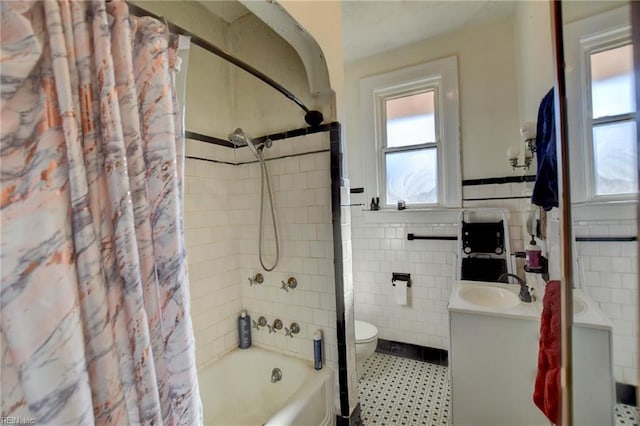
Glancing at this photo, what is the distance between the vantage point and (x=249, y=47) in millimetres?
1872

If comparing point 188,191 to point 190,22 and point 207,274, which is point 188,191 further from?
point 190,22

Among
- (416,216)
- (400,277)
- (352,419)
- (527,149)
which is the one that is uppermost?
(527,149)

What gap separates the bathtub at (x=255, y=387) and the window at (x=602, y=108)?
1.45 m

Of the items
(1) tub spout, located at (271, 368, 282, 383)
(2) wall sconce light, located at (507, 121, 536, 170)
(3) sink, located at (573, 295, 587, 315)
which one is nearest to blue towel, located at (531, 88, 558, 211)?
(2) wall sconce light, located at (507, 121, 536, 170)

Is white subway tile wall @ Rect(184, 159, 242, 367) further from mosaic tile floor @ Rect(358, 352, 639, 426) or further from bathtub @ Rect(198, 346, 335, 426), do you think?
mosaic tile floor @ Rect(358, 352, 639, 426)

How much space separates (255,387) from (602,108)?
2.07 meters

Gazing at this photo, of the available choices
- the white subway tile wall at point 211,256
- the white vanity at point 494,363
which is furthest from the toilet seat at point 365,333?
the white subway tile wall at point 211,256

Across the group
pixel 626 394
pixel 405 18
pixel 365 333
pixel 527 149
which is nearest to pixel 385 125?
pixel 405 18

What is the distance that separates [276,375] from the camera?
1.74 m

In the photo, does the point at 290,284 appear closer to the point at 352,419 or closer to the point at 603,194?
the point at 352,419

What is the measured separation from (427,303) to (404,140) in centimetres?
151

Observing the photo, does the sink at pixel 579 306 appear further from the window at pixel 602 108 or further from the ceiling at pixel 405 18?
the ceiling at pixel 405 18

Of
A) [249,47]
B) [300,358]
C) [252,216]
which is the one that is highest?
[249,47]

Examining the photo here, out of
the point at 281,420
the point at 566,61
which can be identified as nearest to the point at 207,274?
the point at 281,420
